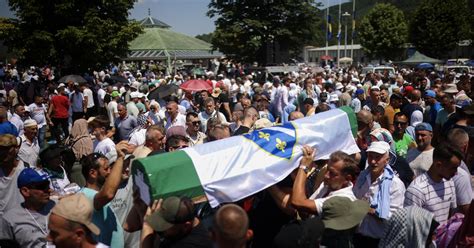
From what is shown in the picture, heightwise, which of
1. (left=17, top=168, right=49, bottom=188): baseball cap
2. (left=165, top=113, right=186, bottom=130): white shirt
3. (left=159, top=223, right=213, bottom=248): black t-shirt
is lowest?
(left=165, top=113, right=186, bottom=130): white shirt

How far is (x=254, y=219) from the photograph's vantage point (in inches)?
150

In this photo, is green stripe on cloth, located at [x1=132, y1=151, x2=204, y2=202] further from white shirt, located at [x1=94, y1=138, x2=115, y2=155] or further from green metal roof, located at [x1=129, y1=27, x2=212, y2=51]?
green metal roof, located at [x1=129, y1=27, x2=212, y2=51]

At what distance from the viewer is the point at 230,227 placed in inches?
104

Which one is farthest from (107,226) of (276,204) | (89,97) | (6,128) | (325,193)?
(89,97)

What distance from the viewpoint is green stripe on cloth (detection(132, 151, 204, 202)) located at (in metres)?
3.40

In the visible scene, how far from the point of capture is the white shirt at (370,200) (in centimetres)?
404

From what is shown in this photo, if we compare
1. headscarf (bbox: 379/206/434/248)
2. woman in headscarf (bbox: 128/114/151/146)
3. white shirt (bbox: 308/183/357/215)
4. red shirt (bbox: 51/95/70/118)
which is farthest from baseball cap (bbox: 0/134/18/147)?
red shirt (bbox: 51/95/70/118)

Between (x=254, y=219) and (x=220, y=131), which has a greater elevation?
(x=220, y=131)

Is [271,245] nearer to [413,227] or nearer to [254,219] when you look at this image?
[254,219]

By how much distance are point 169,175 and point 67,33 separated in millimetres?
21161

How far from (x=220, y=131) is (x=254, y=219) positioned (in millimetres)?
2108

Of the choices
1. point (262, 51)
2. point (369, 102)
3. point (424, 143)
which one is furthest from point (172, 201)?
point (262, 51)

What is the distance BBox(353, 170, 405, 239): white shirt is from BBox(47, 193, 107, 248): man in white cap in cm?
250

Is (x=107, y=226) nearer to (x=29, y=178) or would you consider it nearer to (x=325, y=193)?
(x=29, y=178)
